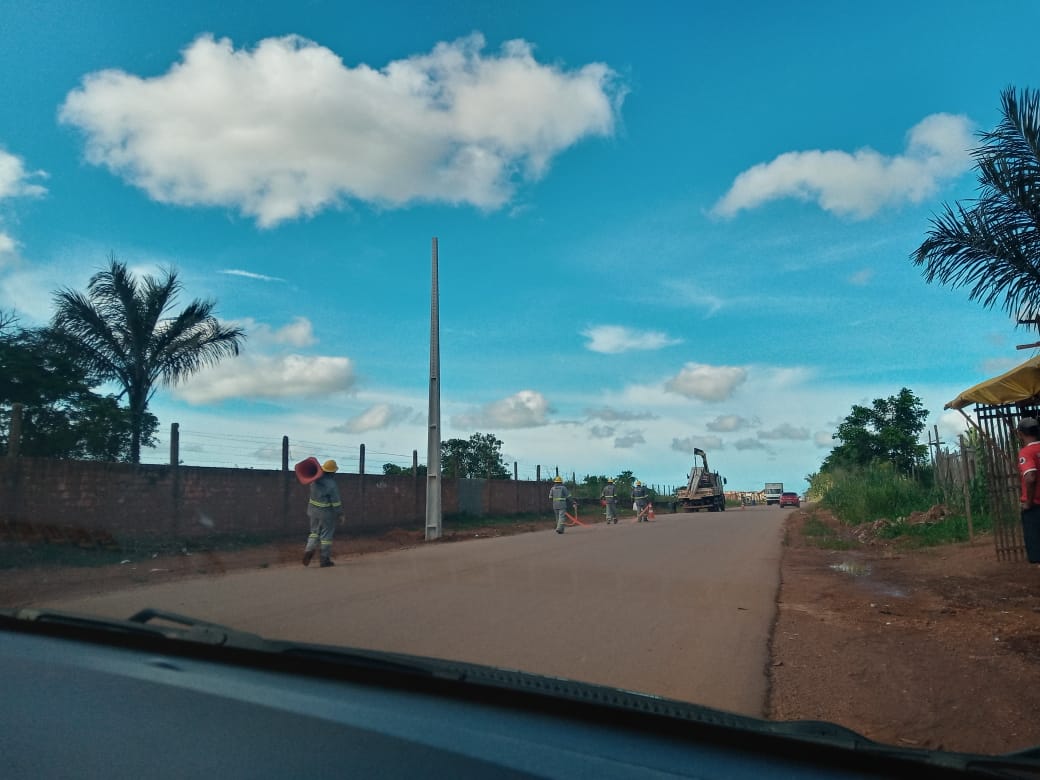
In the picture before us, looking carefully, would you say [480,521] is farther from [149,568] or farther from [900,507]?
[149,568]

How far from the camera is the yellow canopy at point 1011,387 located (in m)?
9.47

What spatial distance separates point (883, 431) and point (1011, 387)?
3091cm

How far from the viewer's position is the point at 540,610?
834cm

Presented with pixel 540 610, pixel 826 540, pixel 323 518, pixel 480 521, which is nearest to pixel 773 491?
pixel 480 521

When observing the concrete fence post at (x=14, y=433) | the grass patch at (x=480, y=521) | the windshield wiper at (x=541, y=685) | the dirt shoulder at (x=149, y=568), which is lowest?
the dirt shoulder at (x=149, y=568)

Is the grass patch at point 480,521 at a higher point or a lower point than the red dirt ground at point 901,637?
higher

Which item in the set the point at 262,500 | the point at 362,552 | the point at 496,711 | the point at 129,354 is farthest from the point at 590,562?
the point at 129,354

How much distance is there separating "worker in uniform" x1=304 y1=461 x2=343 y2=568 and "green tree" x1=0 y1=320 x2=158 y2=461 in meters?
5.39

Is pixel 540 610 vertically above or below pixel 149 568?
below

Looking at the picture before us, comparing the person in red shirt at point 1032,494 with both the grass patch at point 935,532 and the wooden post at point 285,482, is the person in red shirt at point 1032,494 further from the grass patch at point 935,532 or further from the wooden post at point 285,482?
the wooden post at point 285,482

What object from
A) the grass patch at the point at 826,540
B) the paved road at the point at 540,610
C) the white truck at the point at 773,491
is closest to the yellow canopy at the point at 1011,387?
the paved road at the point at 540,610

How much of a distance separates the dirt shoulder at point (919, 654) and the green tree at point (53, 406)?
1269 centimetres

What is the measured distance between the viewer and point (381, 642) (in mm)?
6547

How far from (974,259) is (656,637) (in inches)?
211
